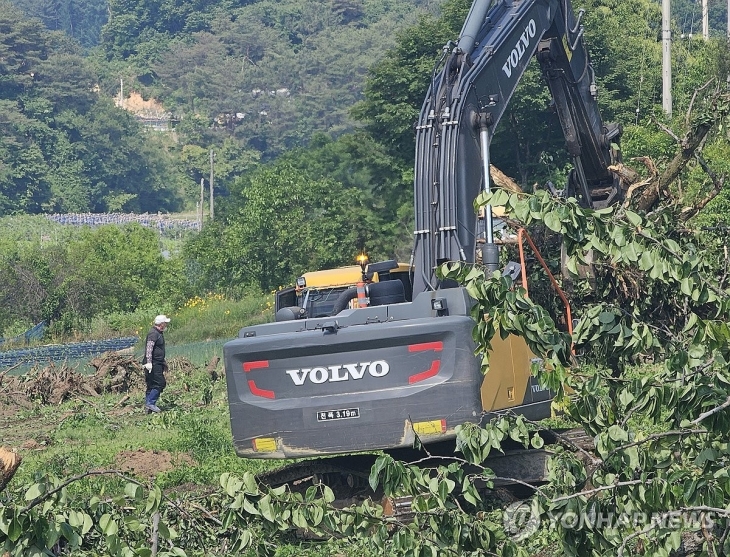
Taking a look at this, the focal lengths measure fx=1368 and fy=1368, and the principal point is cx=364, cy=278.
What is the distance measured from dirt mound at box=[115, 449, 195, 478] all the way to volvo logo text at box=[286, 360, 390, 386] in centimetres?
389

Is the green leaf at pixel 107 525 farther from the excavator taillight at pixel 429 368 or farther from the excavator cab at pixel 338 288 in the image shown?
the excavator cab at pixel 338 288

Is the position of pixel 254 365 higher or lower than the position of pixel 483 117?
lower

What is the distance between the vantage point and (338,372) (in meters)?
11.1

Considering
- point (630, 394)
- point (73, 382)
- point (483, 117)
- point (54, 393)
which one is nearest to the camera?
point (630, 394)

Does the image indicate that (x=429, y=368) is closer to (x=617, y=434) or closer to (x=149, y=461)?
(x=617, y=434)

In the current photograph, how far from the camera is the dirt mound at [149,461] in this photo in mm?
14809

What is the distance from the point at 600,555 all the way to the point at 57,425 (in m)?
15.1

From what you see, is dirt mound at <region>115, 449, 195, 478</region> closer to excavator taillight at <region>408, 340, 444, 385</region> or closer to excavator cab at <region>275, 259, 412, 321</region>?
excavator cab at <region>275, 259, 412, 321</region>

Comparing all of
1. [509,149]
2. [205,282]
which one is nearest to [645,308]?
[509,149]

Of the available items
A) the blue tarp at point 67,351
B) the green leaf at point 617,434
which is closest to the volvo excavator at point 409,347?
the green leaf at point 617,434

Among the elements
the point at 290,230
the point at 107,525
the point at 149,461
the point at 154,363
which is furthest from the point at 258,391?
the point at 290,230

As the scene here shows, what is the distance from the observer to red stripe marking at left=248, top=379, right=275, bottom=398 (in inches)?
447

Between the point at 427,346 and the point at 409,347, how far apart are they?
0.15 m

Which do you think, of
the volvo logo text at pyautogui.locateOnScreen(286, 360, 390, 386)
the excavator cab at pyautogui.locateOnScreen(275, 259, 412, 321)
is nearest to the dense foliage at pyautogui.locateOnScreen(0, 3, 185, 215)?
the excavator cab at pyautogui.locateOnScreen(275, 259, 412, 321)
